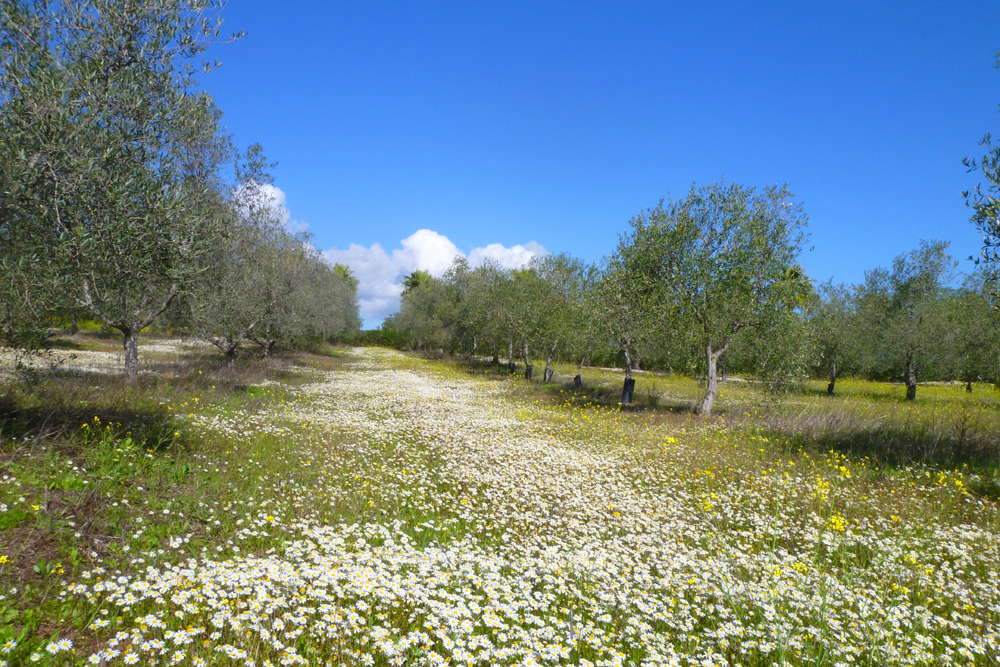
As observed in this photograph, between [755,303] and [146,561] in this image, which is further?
[755,303]

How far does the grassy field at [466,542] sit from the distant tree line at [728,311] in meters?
6.66

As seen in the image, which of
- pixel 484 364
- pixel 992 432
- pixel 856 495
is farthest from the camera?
pixel 484 364

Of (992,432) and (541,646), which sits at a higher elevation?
(992,432)

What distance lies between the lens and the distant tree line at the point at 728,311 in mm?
20906

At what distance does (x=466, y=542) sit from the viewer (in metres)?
7.08

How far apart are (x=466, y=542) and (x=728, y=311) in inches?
731

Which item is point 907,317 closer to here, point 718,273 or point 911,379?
point 911,379

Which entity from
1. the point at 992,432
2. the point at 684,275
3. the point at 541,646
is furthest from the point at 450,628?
the point at 992,432

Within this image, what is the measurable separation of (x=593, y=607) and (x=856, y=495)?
8.72 metres

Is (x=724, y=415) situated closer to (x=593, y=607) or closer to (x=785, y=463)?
(x=785, y=463)

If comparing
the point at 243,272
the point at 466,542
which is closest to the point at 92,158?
the point at 466,542

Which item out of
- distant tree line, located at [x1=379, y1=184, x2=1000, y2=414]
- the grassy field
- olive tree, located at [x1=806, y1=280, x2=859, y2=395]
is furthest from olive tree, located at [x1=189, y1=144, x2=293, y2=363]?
olive tree, located at [x1=806, y1=280, x2=859, y2=395]

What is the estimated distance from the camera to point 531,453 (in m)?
13.4

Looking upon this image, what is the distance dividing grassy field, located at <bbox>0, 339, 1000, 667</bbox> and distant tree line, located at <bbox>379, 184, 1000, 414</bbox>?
666 centimetres
